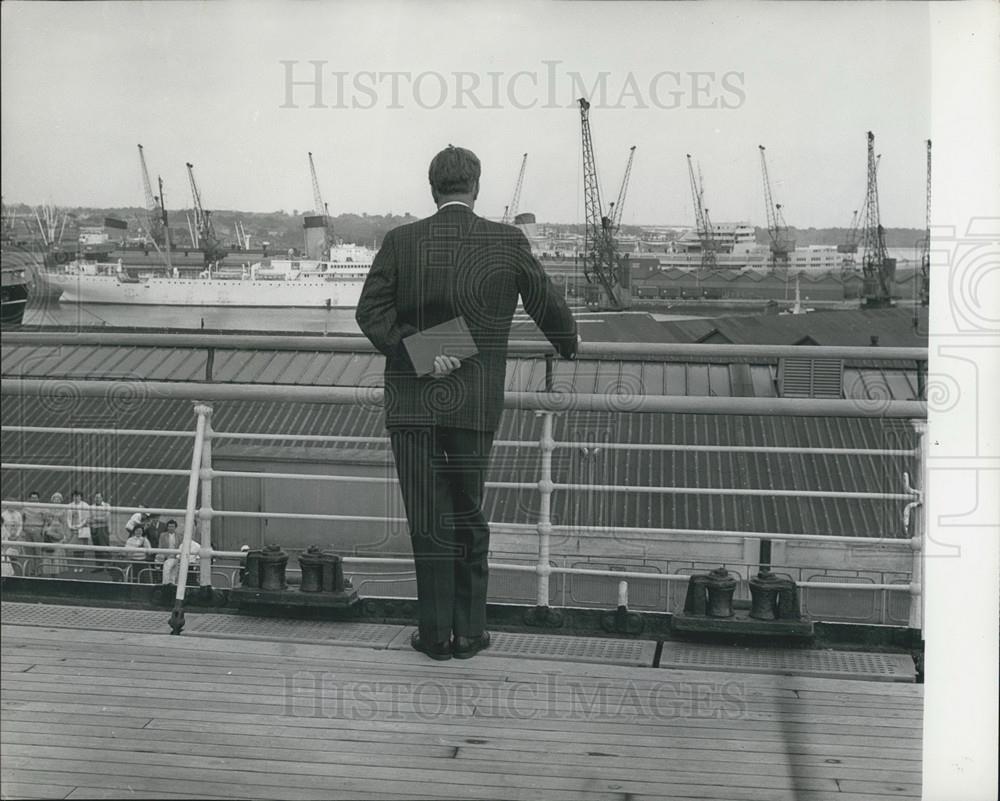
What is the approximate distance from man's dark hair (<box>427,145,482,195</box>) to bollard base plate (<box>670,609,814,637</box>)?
1202mm

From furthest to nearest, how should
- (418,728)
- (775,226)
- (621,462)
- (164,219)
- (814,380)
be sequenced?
(621,462)
(814,380)
(775,226)
(164,219)
(418,728)

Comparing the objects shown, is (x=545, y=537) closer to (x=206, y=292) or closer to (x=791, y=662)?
(x=791, y=662)

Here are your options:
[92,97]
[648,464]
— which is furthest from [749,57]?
[648,464]

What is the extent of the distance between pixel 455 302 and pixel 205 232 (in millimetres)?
4349

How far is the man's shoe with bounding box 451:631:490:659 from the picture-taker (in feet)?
8.15

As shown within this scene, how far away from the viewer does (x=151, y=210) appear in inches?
245

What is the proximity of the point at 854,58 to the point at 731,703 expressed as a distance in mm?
5226

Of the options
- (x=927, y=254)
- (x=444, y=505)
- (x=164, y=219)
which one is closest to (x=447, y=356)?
(x=444, y=505)

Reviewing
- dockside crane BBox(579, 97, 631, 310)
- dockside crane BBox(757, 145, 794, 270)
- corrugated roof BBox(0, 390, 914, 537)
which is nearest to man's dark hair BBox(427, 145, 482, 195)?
dockside crane BBox(579, 97, 631, 310)

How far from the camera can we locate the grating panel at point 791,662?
2441mm

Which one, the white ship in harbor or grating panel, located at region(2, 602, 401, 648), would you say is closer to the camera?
grating panel, located at region(2, 602, 401, 648)

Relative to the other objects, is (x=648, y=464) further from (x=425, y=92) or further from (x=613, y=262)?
(x=425, y=92)

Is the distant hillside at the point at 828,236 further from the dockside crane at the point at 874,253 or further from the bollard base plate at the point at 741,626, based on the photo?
the bollard base plate at the point at 741,626

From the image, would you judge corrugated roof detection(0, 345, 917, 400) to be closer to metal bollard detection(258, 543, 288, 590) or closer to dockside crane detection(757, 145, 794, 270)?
dockside crane detection(757, 145, 794, 270)
